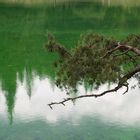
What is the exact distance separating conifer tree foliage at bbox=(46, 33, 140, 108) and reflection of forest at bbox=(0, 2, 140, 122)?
16.9m

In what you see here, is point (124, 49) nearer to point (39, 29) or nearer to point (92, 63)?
point (92, 63)

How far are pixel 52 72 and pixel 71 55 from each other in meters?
27.5

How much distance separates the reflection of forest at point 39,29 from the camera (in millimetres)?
38950

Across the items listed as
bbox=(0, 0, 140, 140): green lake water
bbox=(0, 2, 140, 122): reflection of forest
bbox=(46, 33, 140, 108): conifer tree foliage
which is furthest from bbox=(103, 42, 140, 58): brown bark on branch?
bbox=(0, 2, 140, 122): reflection of forest

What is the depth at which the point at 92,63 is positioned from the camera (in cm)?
1047

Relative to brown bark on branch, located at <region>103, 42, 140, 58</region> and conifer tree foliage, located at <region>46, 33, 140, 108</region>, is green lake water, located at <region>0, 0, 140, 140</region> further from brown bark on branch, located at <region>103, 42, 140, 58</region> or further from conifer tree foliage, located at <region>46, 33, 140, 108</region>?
brown bark on branch, located at <region>103, 42, 140, 58</region>

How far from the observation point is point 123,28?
67375 millimetres

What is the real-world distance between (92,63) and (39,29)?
57.1 metres

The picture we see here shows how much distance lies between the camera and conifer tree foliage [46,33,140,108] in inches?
411

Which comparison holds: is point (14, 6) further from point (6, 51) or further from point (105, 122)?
point (105, 122)

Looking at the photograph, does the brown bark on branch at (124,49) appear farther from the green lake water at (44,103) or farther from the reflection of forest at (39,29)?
the reflection of forest at (39,29)

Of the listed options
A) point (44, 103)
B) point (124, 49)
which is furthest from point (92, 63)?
point (44, 103)

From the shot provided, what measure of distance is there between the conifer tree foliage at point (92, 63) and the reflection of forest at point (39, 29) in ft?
Answer: 55.5

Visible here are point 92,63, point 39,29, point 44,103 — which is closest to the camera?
point 92,63
